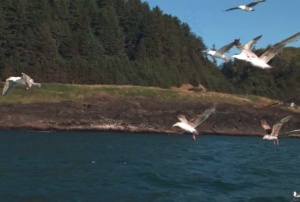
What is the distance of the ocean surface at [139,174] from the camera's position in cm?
2683

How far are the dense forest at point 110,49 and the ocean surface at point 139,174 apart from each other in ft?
143

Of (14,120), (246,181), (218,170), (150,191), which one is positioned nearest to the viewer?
(150,191)

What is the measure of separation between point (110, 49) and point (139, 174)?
7175cm

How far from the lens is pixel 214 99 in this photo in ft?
280

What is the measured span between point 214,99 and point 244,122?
5.85 m

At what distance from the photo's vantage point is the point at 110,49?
339ft

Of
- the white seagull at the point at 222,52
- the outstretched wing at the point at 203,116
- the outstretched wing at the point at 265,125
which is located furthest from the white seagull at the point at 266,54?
the outstretched wing at the point at 265,125

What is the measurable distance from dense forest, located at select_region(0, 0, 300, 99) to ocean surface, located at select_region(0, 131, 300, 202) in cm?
4368

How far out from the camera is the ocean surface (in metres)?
26.8

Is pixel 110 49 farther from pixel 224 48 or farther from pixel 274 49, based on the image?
pixel 274 49

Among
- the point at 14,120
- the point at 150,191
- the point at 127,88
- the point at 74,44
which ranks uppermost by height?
the point at 74,44

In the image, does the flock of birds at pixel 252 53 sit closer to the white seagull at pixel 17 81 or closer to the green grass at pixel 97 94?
the white seagull at pixel 17 81

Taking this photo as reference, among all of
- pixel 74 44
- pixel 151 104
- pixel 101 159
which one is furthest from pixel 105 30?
pixel 101 159

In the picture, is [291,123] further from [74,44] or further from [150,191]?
[150,191]
